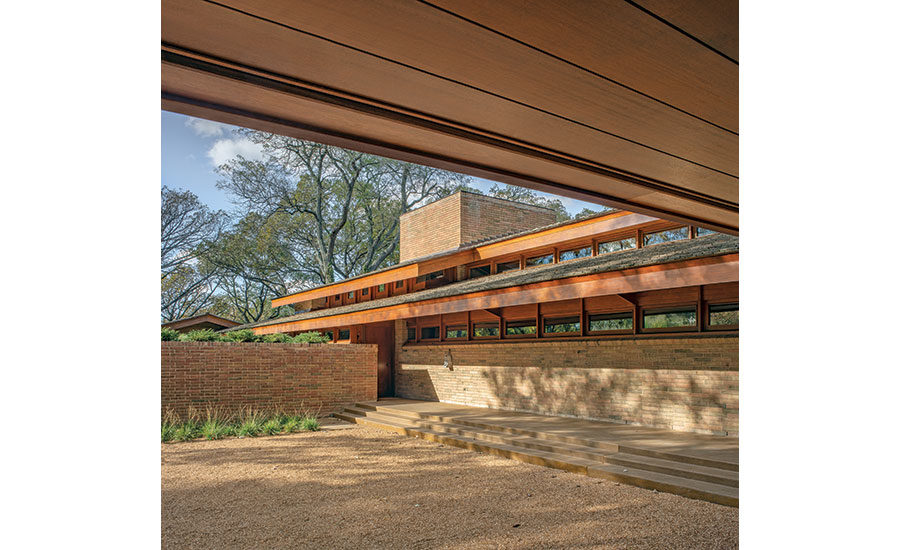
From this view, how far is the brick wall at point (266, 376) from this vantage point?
13.6 m

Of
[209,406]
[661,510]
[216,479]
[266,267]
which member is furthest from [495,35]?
[266,267]

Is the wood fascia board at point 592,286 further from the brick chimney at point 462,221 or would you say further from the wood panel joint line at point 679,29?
the wood panel joint line at point 679,29

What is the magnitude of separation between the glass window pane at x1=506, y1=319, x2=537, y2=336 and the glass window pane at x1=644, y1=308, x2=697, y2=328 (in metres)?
3.13

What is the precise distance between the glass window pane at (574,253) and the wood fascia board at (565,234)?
0.63 meters

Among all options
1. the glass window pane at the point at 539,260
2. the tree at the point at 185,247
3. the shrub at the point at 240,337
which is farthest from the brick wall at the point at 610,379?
the tree at the point at 185,247

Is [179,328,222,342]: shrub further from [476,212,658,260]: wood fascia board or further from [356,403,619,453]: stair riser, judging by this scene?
[476,212,658,260]: wood fascia board

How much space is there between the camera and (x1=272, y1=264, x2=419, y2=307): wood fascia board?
54.7ft

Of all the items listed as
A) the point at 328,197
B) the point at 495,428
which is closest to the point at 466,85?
the point at 495,428

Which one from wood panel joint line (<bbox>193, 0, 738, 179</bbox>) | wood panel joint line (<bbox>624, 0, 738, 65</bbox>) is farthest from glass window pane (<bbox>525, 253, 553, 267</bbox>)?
wood panel joint line (<bbox>624, 0, 738, 65</bbox>)

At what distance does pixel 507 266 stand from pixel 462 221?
4281 mm

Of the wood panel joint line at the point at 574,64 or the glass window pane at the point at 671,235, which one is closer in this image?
the wood panel joint line at the point at 574,64

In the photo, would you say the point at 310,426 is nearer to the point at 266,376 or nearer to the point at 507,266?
the point at 266,376

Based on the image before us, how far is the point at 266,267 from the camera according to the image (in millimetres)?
32906
